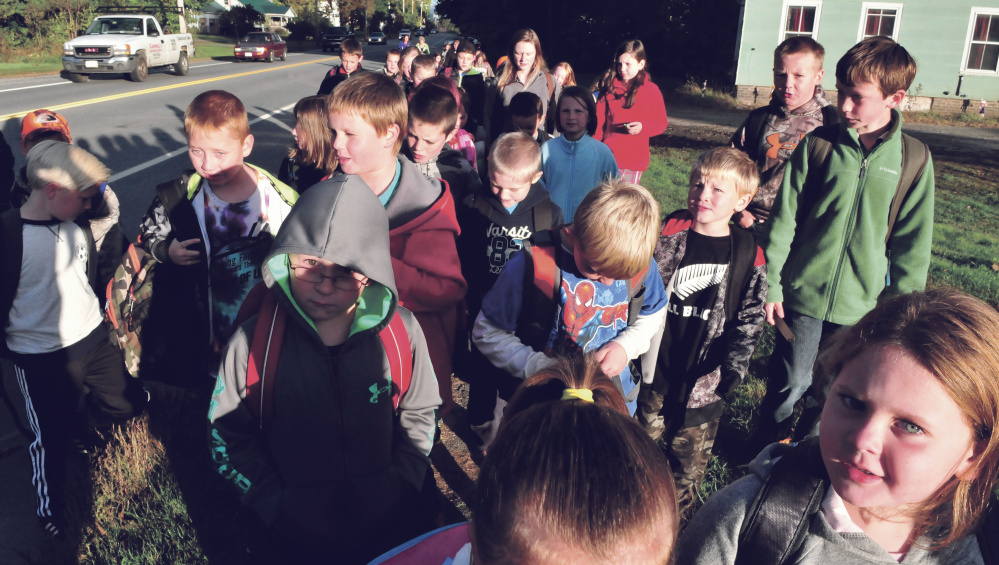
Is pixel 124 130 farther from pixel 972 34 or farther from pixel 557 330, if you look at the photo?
pixel 972 34

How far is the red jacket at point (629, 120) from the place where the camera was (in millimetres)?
5883

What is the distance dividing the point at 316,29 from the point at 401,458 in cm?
6525

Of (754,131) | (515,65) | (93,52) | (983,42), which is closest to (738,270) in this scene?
(754,131)

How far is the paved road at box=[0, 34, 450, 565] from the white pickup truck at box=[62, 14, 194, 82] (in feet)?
1.77

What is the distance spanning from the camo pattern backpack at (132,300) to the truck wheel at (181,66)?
80.8ft

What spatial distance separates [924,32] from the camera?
65.2ft

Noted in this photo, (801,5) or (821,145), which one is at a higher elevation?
(801,5)

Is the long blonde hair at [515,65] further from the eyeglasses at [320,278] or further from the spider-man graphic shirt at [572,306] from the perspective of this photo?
the eyeglasses at [320,278]

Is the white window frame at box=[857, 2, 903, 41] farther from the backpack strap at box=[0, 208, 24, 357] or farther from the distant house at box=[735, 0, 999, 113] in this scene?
the backpack strap at box=[0, 208, 24, 357]

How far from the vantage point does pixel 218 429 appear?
1957 mm

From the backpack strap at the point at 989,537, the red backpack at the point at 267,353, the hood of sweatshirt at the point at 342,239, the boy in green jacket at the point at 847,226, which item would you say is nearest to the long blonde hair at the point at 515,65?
the boy in green jacket at the point at 847,226

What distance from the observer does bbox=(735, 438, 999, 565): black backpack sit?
1462 millimetres

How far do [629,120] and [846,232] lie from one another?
303 centimetres

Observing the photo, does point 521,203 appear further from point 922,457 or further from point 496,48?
point 496,48
